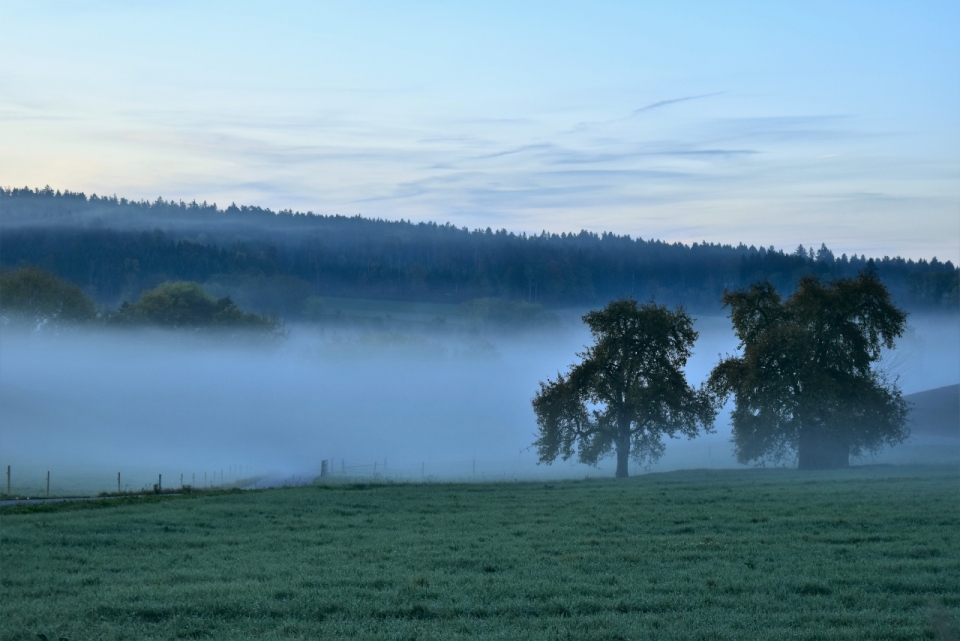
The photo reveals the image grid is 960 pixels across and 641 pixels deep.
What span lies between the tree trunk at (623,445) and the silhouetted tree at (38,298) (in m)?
77.9

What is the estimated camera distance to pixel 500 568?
16.6 meters

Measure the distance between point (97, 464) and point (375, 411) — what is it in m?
55.4

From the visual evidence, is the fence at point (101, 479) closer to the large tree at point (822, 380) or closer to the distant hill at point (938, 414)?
the large tree at point (822, 380)

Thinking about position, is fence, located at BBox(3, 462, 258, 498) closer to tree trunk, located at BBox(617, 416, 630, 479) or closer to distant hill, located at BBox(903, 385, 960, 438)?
tree trunk, located at BBox(617, 416, 630, 479)

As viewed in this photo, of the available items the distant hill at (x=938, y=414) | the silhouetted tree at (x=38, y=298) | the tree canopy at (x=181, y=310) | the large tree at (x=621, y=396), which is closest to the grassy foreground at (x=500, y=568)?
the large tree at (x=621, y=396)

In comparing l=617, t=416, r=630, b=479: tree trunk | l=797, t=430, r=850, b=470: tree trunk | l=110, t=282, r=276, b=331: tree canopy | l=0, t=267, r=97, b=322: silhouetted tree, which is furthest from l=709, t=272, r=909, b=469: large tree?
l=0, t=267, r=97, b=322: silhouetted tree

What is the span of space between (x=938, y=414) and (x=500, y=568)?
272ft

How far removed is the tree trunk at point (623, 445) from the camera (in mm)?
49656

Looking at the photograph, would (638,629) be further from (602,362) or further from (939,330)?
(939,330)

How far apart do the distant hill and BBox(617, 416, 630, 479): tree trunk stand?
4145 cm

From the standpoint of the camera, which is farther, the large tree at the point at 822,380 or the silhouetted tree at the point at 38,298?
the silhouetted tree at the point at 38,298

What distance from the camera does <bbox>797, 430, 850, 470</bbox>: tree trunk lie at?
46969 mm

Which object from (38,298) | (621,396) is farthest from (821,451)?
(38,298)

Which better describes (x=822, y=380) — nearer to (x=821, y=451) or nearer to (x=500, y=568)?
(x=821, y=451)
